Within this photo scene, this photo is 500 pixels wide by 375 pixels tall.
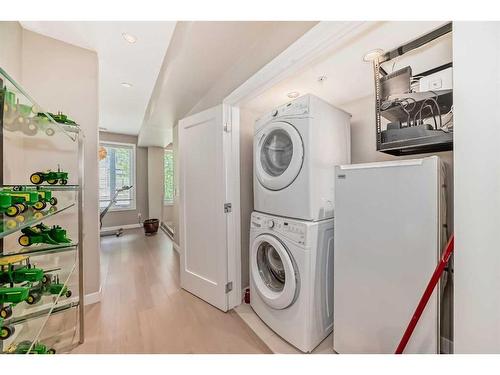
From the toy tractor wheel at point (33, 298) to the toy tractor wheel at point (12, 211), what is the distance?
757 mm

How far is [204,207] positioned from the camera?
6.45 feet

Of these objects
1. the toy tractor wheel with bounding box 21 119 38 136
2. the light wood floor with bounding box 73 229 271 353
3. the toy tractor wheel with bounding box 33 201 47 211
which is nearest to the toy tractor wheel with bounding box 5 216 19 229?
the toy tractor wheel with bounding box 33 201 47 211

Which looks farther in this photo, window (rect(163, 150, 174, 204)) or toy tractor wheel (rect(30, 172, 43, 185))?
window (rect(163, 150, 174, 204))

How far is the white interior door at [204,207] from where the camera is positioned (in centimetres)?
180

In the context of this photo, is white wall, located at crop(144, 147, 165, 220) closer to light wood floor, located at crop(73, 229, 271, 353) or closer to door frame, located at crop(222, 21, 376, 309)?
light wood floor, located at crop(73, 229, 271, 353)

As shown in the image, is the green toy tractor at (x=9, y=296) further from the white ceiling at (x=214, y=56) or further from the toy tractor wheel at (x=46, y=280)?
the white ceiling at (x=214, y=56)

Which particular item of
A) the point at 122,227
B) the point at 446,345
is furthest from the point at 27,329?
the point at 122,227

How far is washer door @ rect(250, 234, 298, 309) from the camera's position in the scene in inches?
55.7

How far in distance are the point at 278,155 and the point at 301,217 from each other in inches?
21.4

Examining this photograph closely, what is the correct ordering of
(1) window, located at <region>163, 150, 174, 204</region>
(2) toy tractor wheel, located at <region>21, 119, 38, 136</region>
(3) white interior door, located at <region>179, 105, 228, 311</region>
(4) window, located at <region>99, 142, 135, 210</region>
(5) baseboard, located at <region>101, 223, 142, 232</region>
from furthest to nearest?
(1) window, located at <region>163, 150, 174, 204</region> → (4) window, located at <region>99, 142, 135, 210</region> → (5) baseboard, located at <region>101, 223, 142, 232</region> → (3) white interior door, located at <region>179, 105, 228, 311</region> → (2) toy tractor wheel, located at <region>21, 119, 38, 136</region>

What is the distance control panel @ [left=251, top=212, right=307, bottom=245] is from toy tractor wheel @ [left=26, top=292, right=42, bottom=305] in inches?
56.9

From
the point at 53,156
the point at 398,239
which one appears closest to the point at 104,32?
the point at 53,156

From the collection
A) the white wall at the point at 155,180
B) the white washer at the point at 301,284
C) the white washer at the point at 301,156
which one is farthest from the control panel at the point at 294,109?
the white wall at the point at 155,180
